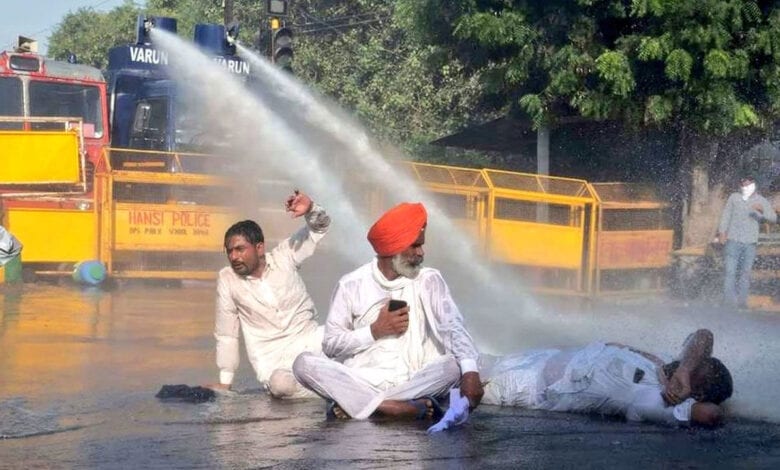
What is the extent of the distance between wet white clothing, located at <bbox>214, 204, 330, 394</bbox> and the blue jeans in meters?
9.12

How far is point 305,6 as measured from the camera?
32.1m

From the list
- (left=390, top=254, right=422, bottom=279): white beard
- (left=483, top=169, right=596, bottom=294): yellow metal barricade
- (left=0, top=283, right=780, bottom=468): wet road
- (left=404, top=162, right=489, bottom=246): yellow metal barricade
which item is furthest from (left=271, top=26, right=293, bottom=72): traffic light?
(left=390, top=254, right=422, bottom=279): white beard

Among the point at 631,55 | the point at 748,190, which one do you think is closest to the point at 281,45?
the point at 631,55

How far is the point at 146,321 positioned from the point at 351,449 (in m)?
7.19

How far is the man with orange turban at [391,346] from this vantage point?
6.46 m

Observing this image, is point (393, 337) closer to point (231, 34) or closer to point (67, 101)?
point (67, 101)

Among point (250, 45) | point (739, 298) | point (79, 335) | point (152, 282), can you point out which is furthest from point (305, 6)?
point (79, 335)

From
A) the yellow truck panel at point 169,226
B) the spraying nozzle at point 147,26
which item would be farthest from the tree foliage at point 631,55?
the yellow truck panel at point 169,226

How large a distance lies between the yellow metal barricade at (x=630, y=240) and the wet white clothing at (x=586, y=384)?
1001cm

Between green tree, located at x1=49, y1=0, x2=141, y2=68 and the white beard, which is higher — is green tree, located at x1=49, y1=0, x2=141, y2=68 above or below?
above

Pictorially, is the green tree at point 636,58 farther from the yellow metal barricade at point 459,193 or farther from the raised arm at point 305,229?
the raised arm at point 305,229

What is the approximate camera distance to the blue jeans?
51.1 feet

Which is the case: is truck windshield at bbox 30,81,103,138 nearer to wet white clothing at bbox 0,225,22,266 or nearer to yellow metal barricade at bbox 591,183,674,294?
yellow metal barricade at bbox 591,183,674,294

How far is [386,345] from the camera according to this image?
6570mm
